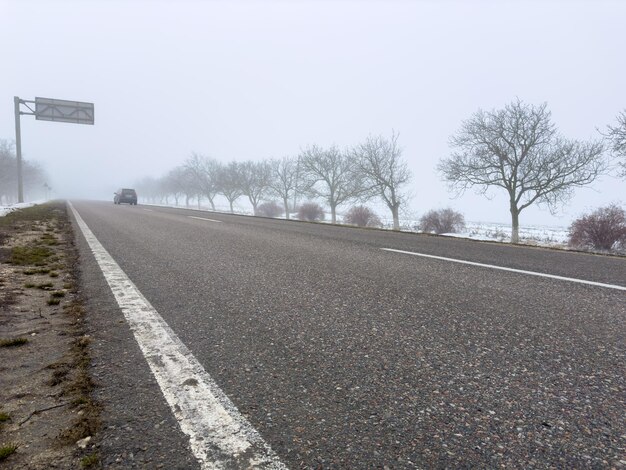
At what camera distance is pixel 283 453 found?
1.30 meters

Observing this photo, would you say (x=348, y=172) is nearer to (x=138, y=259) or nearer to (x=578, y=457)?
(x=138, y=259)

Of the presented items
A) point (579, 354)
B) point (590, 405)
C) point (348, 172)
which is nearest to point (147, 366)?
point (590, 405)

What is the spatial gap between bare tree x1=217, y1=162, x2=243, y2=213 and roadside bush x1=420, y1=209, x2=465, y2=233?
33275 mm

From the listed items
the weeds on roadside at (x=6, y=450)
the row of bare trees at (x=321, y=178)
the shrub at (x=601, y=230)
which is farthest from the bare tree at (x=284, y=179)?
the weeds on roadside at (x=6, y=450)

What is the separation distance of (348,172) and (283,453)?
37469 mm

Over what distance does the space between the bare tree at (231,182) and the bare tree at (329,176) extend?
689 inches

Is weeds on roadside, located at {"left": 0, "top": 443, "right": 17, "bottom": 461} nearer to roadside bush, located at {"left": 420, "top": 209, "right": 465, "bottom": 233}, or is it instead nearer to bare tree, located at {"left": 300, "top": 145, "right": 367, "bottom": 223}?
roadside bush, located at {"left": 420, "top": 209, "right": 465, "bottom": 233}

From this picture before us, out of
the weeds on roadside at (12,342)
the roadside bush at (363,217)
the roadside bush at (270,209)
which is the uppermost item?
the roadside bush at (270,209)

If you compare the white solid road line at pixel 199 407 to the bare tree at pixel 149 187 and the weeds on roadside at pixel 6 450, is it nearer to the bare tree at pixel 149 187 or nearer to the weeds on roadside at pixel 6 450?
the weeds on roadside at pixel 6 450

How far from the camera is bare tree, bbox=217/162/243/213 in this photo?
54.8 meters

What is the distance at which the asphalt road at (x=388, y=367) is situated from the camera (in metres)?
1.35

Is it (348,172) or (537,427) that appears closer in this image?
(537,427)

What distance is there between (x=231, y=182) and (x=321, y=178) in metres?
20.9

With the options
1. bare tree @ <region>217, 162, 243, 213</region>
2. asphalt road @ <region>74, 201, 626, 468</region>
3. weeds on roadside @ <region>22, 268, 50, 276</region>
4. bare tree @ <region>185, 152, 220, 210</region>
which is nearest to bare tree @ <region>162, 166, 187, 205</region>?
bare tree @ <region>185, 152, 220, 210</region>
